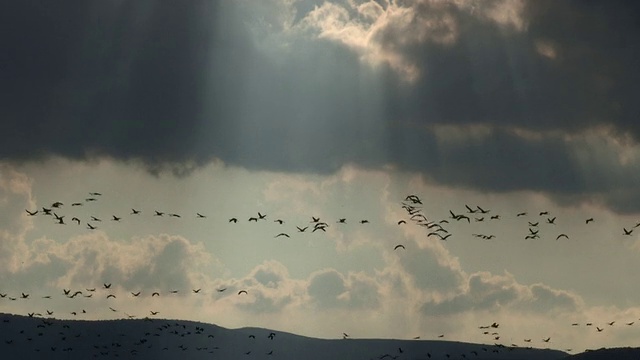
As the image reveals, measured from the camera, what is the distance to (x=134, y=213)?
129750mm

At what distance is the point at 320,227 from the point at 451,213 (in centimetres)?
1734

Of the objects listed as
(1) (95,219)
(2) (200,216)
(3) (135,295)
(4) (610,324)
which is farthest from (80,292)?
(4) (610,324)

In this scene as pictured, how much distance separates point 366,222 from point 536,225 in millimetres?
20372

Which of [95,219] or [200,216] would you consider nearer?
[200,216]

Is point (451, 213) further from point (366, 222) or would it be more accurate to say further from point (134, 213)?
point (134, 213)

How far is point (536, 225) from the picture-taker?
126000mm

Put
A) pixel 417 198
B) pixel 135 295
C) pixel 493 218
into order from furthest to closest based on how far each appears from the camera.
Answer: pixel 135 295, pixel 493 218, pixel 417 198

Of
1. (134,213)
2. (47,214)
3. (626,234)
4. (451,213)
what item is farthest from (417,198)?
(47,214)

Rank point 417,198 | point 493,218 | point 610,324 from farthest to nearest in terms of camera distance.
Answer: point 610,324 → point 493,218 → point 417,198

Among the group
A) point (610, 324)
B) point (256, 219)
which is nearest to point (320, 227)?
point (256, 219)

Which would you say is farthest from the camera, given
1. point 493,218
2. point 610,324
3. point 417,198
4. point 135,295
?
point 135,295

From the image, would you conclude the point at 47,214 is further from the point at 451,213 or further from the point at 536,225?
the point at 536,225

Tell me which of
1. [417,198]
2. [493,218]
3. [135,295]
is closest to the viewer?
[417,198]

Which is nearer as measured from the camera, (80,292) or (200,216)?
(200,216)
